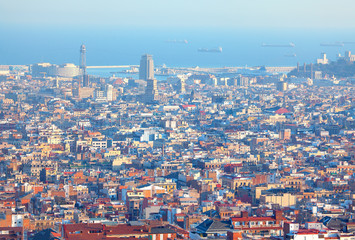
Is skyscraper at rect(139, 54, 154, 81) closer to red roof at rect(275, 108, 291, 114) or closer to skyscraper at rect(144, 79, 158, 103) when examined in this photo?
skyscraper at rect(144, 79, 158, 103)

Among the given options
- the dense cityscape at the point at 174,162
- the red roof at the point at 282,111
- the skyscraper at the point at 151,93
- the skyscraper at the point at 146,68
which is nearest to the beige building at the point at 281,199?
the dense cityscape at the point at 174,162

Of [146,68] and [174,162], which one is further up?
[174,162]

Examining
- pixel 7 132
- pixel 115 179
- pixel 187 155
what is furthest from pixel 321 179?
pixel 7 132

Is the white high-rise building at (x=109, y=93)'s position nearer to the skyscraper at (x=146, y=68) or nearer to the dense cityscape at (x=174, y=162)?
the dense cityscape at (x=174, y=162)

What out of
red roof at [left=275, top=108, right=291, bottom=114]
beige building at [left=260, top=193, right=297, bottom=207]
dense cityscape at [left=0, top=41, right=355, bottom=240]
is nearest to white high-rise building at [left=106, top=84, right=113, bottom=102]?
dense cityscape at [left=0, top=41, right=355, bottom=240]

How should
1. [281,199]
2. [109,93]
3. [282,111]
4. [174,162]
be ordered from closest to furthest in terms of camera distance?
[281,199] → [174,162] → [282,111] → [109,93]

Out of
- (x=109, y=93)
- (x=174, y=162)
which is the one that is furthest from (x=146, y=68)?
(x=174, y=162)

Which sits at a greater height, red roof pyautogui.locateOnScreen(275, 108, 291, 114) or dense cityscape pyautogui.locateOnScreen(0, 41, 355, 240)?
dense cityscape pyautogui.locateOnScreen(0, 41, 355, 240)

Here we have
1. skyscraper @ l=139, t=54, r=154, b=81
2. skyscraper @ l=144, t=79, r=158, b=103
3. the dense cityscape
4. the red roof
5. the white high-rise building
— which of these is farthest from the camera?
skyscraper @ l=139, t=54, r=154, b=81

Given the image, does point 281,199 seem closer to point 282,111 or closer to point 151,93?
point 282,111
